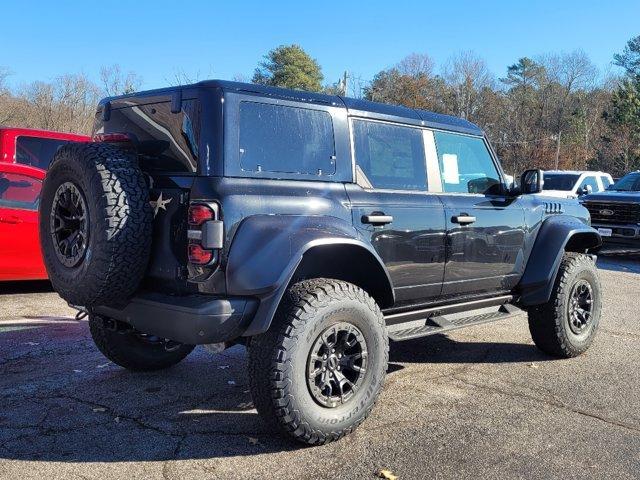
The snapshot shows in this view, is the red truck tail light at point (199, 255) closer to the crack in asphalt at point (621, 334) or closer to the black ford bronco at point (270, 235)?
the black ford bronco at point (270, 235)

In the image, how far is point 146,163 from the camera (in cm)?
372

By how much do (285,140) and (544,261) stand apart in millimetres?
2728

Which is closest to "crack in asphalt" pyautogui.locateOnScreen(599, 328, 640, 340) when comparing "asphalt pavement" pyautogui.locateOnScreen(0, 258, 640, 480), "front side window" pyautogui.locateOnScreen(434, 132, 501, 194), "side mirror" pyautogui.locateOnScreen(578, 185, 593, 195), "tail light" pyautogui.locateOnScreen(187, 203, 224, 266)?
"asphalt pavement" pyautogui.locateOnScreen(0, 258, 640, 480)

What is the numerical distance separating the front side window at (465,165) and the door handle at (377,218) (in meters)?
0.87

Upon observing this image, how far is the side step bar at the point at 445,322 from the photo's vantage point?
4.24 meters

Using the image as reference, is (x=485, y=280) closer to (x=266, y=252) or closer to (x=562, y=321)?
Answer: (x=562, y=321)

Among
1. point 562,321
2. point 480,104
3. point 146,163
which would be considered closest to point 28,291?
point 146,163

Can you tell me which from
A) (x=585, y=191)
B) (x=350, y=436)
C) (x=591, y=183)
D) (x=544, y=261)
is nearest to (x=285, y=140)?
(x=350, y=436)

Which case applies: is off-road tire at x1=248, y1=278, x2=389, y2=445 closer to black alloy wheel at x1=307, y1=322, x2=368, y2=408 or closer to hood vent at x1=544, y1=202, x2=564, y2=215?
black alloy wheel at x1=307, y1=322, x2=368, y2=408

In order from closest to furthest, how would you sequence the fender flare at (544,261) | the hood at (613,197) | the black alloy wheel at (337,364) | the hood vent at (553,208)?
the black alloy wheel at (337,364) → the fender flare at (544,261) → the hood vent at (553,208) → the hood at (613,197)

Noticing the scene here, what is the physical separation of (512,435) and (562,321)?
188 cm

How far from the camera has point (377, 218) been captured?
395 cm

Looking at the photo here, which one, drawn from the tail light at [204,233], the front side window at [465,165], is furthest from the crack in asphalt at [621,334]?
the tail light at [204,233]

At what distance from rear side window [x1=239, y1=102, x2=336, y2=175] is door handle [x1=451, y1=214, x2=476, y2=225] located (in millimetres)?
1141
